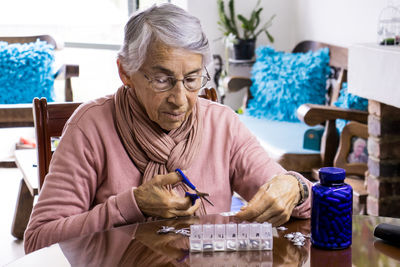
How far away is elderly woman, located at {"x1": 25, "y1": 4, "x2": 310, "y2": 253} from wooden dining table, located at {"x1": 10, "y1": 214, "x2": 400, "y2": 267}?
9 centimetres

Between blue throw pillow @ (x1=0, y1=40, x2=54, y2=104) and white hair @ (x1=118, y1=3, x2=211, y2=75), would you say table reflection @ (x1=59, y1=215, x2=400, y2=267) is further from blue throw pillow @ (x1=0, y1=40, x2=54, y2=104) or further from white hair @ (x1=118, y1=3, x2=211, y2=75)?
blue throw pillow @ (x1=0, y1=40, x2=54, y2=104)

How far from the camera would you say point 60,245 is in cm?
137

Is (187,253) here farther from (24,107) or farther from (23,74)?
(23,74)

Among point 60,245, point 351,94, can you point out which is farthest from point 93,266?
point 351,94

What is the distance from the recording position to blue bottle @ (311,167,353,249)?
1.24 metres

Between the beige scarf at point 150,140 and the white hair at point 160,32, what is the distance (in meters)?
0.12

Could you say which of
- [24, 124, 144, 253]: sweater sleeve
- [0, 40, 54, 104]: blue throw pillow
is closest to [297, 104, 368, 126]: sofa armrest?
[24, 124, 144, 253]: sweater sleeve

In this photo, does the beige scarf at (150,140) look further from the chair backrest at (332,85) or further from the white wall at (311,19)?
the white wall at (311,19)

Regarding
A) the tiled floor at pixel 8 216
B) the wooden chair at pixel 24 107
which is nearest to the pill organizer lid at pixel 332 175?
the tiled floor at pixel 8 216

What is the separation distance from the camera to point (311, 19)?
15.0 ft

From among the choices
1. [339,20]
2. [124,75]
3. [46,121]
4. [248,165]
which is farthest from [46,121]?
[339,20]

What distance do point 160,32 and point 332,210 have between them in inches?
24.7

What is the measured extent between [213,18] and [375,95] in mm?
2131

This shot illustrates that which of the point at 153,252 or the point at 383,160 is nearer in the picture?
the point at 153,252
